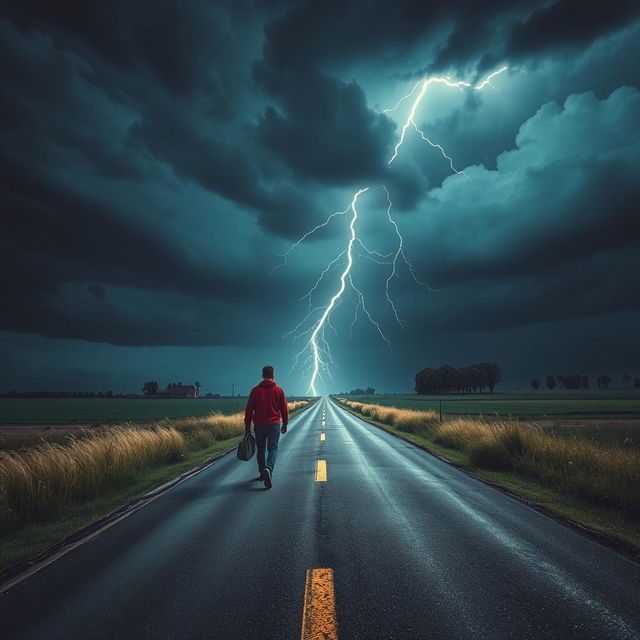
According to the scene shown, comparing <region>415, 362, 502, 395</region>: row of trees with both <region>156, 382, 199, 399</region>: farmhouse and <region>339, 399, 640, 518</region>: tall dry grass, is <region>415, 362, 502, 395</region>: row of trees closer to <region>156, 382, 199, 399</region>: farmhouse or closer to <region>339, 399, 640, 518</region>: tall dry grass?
<region>156, 382, 199, 399</region>: farmhouse

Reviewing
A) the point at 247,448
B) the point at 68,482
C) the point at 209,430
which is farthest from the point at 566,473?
the point at 209,430

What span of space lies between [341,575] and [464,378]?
16513 centimetres

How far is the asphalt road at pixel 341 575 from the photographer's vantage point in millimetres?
2574

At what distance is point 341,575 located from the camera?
3293 mm

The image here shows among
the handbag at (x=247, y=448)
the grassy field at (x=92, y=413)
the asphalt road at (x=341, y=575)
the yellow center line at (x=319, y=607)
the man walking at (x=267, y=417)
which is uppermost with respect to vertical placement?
the man walking at (x=267, y=417)

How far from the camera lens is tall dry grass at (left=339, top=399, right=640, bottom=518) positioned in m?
A: 5.96

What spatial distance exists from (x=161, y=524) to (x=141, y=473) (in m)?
4.54

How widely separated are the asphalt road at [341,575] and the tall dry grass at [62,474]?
175cm

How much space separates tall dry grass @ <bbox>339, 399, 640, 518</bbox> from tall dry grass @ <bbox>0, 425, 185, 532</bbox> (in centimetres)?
910

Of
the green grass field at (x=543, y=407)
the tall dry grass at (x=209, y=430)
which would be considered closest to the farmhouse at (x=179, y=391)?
the green grass field at (x=543, y=407)

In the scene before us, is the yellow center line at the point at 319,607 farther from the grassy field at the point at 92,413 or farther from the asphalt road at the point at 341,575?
the grassy field at the point at 92,413

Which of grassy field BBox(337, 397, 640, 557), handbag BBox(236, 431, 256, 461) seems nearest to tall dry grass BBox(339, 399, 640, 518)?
grassy field BBox(337, 397, 640, 557)

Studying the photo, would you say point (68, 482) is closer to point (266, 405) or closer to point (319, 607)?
point (266, 405)

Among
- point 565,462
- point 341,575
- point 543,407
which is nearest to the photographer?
point 341,575
